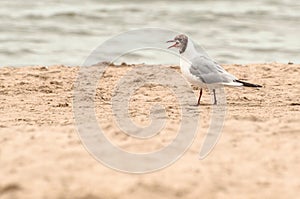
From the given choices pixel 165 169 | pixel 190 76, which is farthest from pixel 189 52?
pixel 165 169

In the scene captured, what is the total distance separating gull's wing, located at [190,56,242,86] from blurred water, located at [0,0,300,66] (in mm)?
4630

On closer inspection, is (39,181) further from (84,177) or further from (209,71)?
(209,71)

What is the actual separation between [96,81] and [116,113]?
7.03 ft

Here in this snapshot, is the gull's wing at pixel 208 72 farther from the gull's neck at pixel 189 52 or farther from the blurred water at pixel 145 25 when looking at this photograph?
the blurred water at pixel 145 25

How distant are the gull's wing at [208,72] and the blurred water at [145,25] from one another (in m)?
4.63

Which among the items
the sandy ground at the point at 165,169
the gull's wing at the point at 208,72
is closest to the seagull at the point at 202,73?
the gull's wing at the point at 208,72

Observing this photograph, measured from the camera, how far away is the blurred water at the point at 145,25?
13.2 metres

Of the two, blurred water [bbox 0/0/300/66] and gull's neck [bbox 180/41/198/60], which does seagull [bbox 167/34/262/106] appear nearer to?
gull's neck [bbox 180/41/198/60]

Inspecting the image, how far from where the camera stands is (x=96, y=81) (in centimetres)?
956

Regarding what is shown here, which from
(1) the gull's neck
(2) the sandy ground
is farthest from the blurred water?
(2) the sandy ground

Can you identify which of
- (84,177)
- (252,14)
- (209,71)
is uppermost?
(252,14)

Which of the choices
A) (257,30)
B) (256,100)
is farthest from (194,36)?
(256,100)

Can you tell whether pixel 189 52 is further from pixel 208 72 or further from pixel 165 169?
pixel 165 169

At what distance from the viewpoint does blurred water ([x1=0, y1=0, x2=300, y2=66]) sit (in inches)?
520
